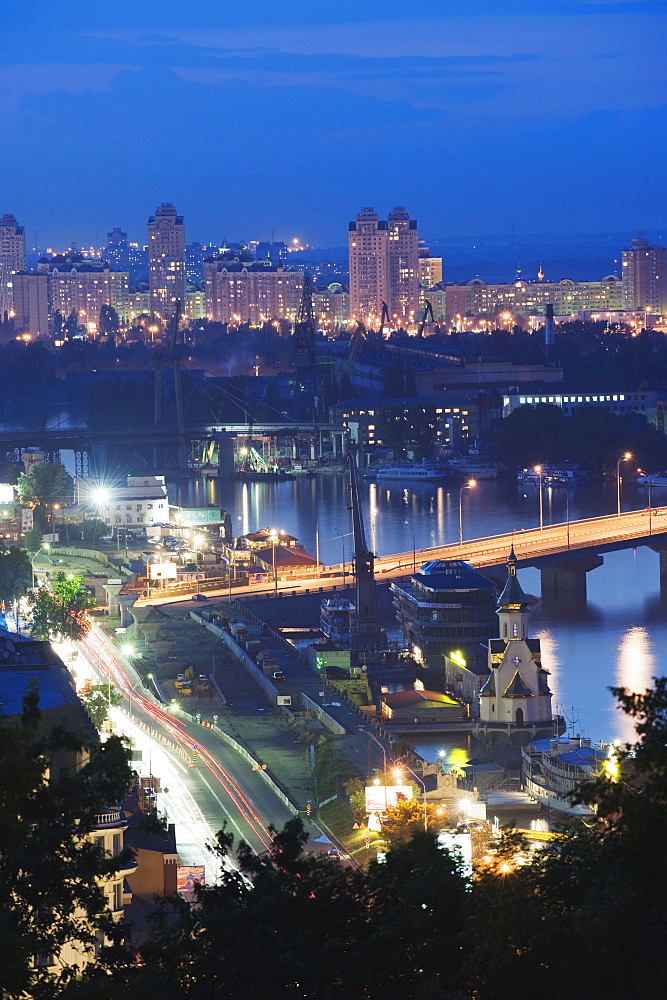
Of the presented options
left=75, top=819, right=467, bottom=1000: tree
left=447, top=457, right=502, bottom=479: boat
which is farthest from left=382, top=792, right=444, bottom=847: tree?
left=447, top=457, right=502, bottom=479: boat

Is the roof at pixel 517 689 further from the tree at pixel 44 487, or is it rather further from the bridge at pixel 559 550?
the tree at pixel 44 487

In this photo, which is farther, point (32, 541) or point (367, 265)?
point (367, 265)

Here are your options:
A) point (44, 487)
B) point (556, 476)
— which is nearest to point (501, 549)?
point (44, 487)

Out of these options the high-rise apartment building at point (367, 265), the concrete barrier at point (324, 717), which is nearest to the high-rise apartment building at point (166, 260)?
the high-rise apartment building at point (367, 265)

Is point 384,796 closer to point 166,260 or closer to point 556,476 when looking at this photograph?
point 556,476

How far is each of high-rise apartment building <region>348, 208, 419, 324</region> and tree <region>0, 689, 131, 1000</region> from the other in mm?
40630

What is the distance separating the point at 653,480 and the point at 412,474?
8.55ft

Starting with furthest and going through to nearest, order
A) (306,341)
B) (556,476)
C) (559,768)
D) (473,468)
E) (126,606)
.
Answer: (306,341) < (473,468) < (556,476) < (126,606) < (559,768)

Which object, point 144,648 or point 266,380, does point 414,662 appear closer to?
point 144,648

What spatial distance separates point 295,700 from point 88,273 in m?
40.9

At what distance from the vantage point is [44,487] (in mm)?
15320

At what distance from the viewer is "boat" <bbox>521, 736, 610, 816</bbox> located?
5664 millimetres

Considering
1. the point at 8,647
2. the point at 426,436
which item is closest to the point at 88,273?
the point at 426,436

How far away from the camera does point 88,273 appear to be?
1868 inches
